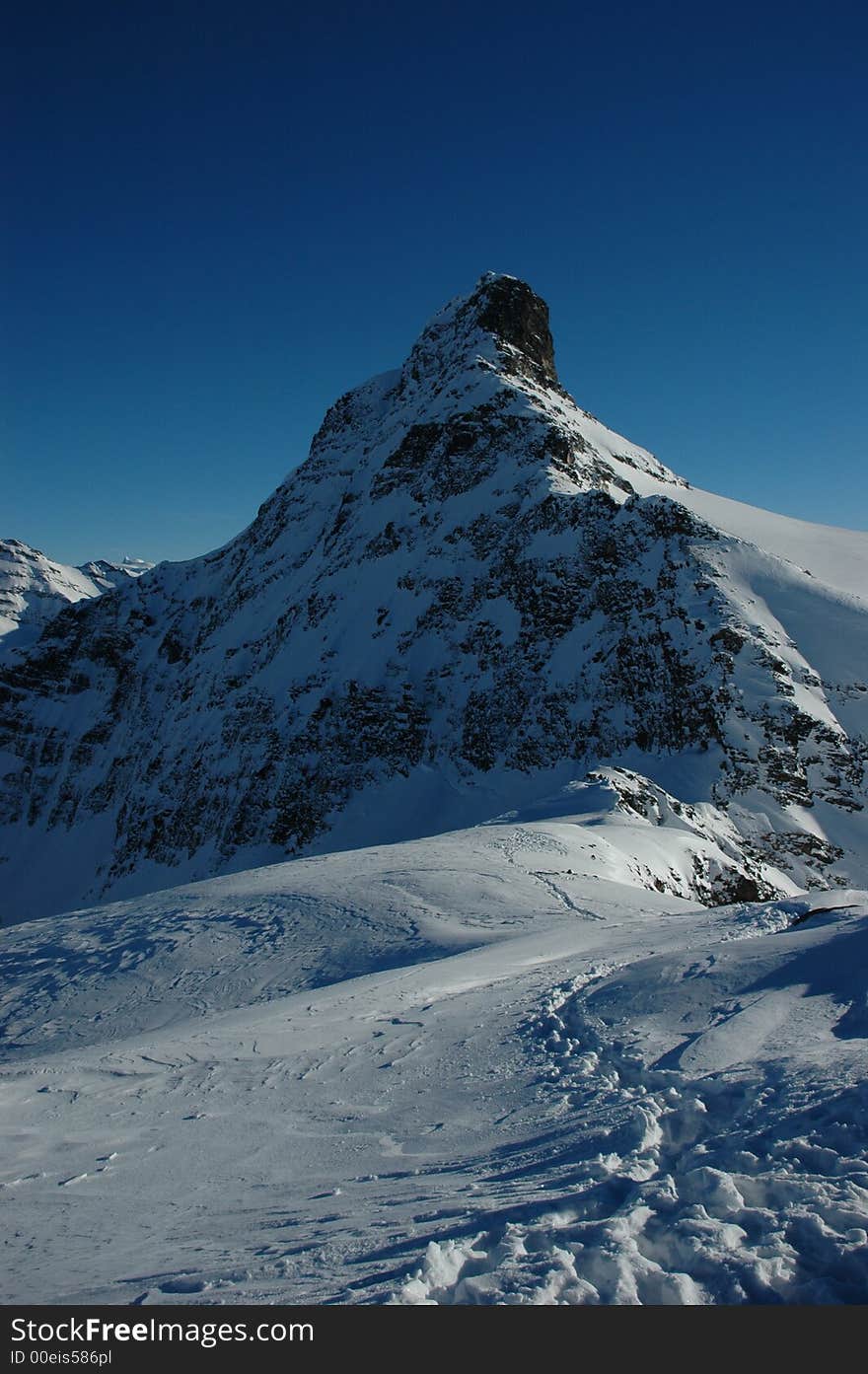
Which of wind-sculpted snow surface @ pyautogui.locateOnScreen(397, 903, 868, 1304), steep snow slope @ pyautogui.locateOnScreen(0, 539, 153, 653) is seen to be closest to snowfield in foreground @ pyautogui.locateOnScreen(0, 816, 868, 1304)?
wind-sculpted snow surface @ pyautogui.locateOnScreen(397, 903, 868, 1304)

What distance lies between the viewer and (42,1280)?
14.4 feet

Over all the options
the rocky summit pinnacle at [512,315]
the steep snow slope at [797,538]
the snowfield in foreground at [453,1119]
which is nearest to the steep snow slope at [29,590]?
the rocky summit pinnacle at [512,315]

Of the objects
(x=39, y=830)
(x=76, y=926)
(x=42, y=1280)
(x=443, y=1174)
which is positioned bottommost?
(x=39, y=830)

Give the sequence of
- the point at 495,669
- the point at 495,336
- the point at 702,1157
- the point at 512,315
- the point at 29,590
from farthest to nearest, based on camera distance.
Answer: the point at 29,590
the point at 512,315
the point at 495,336
the point at 495,669
the point at 702,1157

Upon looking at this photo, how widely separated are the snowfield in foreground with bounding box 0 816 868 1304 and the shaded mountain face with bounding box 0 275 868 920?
1655cm

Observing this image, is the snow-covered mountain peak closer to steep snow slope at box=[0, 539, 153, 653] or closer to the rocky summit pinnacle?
the rocky summit pinnacle

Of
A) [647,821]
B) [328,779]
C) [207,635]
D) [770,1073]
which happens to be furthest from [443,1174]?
[207,635]

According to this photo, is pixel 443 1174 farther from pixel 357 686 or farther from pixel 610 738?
pixel 357 686

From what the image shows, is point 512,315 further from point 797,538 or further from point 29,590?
point 29,590

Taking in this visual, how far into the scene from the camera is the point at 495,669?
45.2 metres

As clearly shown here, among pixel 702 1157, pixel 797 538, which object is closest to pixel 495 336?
pixel 797 538

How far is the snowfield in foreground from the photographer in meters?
3.92

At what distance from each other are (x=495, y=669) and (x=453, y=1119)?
3933cm

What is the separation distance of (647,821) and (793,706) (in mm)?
13693
